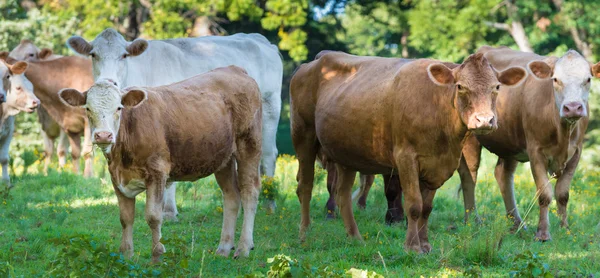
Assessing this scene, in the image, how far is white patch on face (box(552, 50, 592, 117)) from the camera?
Answer: 9.45m

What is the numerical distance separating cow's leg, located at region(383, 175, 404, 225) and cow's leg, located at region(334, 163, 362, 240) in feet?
2.41

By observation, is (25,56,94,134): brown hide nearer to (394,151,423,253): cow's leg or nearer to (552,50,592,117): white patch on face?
(394,151,423,253): cow's leg

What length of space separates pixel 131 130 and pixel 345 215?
9.40ft

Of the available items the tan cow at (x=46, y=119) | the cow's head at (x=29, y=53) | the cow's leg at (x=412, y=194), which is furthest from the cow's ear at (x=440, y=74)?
the cow's head at (x=29, y=53)

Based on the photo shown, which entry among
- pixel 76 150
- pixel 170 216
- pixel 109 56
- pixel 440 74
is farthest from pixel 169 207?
pixel 76 150

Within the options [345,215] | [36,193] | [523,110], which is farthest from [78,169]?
[523,110]

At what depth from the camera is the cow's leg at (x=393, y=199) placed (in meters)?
10.3

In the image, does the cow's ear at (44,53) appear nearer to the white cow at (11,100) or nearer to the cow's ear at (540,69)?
the white cow at (11,100)

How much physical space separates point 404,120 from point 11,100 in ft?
24.8

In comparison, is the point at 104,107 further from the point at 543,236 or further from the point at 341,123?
the point at 543,236

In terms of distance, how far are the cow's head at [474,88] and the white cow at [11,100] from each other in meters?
7.50

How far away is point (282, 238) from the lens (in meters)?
9.43

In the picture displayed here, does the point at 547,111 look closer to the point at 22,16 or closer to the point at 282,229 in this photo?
the point at 282,229

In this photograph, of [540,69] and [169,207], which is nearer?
[540,69]
